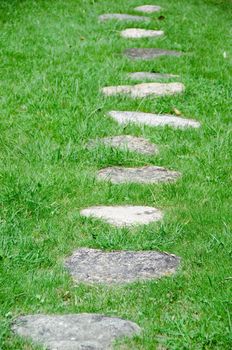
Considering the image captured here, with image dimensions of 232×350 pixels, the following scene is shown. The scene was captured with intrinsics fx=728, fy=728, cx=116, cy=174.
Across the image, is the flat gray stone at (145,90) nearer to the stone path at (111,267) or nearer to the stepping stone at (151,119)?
the stepping stone at (151,119)

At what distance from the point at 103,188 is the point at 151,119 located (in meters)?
1.33

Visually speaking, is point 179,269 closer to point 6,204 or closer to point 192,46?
point 6,204

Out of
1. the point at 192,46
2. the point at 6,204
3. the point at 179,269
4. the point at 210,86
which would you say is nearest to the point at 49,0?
the point at 192,46

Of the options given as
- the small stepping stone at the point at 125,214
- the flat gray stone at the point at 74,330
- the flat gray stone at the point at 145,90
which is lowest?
the flat gray stone at the point at 145,90

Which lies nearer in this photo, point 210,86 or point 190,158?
point 190,158

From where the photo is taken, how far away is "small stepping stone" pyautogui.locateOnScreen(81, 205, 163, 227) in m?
3.43

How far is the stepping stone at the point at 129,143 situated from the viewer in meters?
4.39

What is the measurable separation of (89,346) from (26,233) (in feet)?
3.20

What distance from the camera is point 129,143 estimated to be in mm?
4496

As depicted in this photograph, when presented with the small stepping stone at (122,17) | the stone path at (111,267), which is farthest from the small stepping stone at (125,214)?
the small stepping stone at (122,17)

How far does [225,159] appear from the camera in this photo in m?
4.25

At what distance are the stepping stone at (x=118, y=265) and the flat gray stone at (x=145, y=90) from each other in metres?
2.47

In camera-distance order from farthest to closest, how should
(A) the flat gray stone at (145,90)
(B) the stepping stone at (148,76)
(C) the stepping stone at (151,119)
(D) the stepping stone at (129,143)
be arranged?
(B) the stepping stone at (148,76)
(A) the flat gray stone at (145,90)
(C) the stepping stone at (151,119)
(D) the stepping stone at (129,143)

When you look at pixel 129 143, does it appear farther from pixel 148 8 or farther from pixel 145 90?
pixel 148 8
